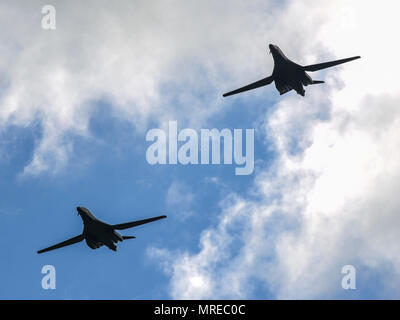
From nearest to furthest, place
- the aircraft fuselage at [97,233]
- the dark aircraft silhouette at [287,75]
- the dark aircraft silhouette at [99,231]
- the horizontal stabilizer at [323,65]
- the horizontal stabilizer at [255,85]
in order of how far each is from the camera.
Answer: the dark aircraft silhouette at [99,231], the horizontal stabilizer at [323,65], the aircraft fuselage at [97,233], the dark aircraft silhouette at [287,75], the horizontal stabilizer at [255,85]

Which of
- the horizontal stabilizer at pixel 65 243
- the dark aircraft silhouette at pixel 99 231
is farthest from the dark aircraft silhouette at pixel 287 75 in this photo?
the horizontal stabilizer at pixel 65 243

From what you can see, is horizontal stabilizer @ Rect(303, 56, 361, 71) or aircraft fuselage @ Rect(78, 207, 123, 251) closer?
horizontal stabilizer @ Rect(303, 56, 361, 71)

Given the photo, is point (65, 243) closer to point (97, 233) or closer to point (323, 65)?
point (97, 233)

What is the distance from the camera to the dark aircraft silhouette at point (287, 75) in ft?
234

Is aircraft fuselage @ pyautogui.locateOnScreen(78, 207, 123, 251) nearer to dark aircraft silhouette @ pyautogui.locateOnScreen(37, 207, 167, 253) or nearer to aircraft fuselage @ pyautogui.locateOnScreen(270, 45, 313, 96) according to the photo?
dark aircraft silhouette @ pyautogui.locateOnScreen(37, 207, 167, 253)

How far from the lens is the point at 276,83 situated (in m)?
73.0

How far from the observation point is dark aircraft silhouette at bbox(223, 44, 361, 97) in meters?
71.2

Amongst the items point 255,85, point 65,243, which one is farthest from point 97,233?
point 255,85

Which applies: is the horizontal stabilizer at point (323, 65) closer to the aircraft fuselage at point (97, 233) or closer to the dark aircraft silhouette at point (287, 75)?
the dark aircraft silhouette at point (287, 75)

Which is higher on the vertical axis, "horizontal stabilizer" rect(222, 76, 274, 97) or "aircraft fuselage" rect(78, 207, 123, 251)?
"horizontal stabilizer" rect(222, 76, 274, 97)

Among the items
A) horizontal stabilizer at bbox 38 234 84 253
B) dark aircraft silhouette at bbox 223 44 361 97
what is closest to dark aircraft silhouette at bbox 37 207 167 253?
horizontal stabilizer at bbox 38 234 84 253
